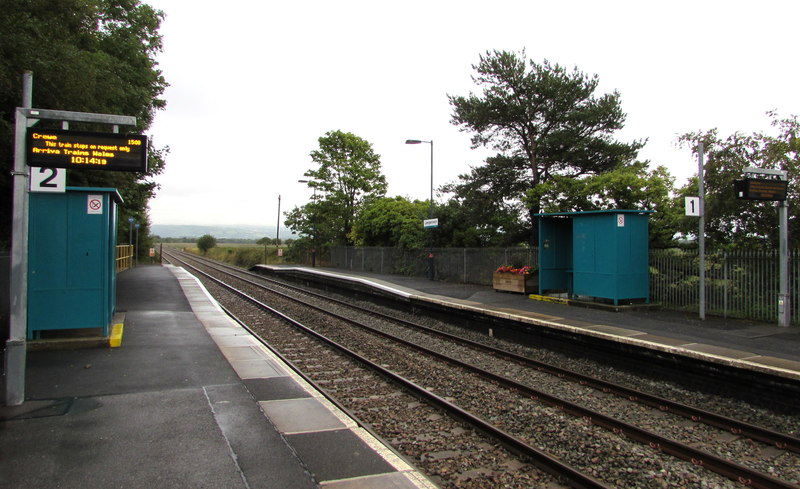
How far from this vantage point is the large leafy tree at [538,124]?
2194 cm

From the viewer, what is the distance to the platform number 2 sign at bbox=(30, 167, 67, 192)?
6.90 m

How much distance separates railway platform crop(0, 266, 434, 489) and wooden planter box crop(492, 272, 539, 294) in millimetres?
11065

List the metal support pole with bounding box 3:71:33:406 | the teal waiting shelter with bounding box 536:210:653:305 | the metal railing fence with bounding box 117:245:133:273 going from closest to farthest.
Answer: the metal support pole with bounding box 3:71:33:406, the teal waiting shelter with bounding box 536:210:653:305, the metal railing fence with bounding box 117:245:133:273

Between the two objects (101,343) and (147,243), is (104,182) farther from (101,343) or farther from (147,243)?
(147,243)

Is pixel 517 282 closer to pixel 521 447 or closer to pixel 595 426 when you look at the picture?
pixel 595 426

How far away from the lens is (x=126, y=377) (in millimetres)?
6645

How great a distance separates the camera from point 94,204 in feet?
27.1

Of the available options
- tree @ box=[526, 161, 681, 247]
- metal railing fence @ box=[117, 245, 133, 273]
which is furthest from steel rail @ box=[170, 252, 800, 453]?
metal railing fence @ box=[117, 245, 133, 273]

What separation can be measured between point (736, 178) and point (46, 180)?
49.1ft

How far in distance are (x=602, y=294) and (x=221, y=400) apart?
10.9 m

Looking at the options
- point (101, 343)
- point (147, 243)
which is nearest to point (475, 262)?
point (101, 343)

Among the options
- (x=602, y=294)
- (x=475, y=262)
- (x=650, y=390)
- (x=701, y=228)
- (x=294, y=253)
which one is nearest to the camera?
(x=650, y=390)

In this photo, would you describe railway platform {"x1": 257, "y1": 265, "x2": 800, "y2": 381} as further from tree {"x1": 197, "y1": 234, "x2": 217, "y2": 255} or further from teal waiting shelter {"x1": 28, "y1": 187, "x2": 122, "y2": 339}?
tree {"x1": 197, "y1": 234, "x2": 217, "y2": 255}

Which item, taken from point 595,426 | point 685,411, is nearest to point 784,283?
point 685,411
